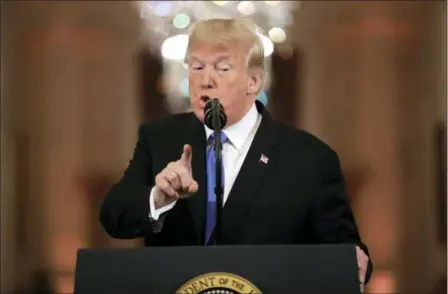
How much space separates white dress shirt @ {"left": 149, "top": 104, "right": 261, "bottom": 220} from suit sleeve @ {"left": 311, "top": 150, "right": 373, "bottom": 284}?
0.19 meters

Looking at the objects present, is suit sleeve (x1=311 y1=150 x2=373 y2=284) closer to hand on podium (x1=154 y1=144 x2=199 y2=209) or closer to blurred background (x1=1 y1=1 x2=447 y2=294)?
blurred background (x1=1 y1=1 x2=447 y2=294)

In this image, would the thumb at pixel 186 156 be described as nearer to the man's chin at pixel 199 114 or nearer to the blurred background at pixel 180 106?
the man's chin at pixel 199 114

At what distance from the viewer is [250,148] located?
171cm

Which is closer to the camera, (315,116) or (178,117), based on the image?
(178,117)

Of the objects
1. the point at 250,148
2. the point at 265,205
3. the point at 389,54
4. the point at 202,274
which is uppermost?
the point at 389,54

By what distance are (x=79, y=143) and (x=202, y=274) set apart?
3.52ft

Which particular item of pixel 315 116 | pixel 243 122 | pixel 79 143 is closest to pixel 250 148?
pixel 243 122

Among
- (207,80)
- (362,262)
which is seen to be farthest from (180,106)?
(362,262)

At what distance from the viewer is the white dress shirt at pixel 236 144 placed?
1.69 meters

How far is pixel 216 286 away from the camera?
1206mm

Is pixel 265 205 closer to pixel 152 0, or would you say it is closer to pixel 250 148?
pixel 250 148

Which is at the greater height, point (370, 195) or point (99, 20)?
point (99, 20)

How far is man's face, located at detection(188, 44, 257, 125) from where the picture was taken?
175cm

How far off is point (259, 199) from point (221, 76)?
32 cm
